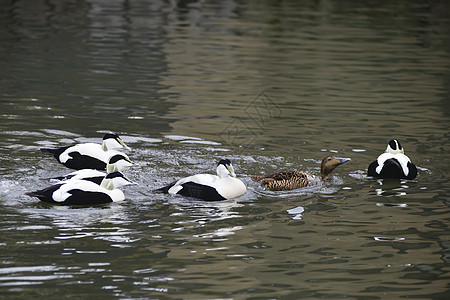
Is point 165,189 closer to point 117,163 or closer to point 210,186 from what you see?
point 210,186

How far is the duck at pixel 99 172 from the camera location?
32.0 feet

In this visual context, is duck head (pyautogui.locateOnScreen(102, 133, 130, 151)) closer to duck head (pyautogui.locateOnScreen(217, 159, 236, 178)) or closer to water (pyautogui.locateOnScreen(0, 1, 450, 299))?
water (pyautogui.locateOnScreen(0, 1, 450, 299))

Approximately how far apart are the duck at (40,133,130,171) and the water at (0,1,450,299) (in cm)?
22

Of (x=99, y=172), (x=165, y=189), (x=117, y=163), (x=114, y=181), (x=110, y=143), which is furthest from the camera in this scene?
(x=110, y=143)

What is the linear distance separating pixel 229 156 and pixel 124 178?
8.34 feet

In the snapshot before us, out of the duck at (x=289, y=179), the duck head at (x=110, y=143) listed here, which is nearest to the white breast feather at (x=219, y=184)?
the duck at (x=289, y=179)

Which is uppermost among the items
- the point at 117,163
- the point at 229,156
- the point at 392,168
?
the point at 117,163

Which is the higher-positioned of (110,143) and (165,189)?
(110,143)

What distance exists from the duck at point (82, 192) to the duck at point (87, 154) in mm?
1375

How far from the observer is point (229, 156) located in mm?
11875

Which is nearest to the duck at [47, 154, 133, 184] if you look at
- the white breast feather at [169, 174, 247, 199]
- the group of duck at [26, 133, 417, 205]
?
the group of duck at [26, 133, 417, 205]

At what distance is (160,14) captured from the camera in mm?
34500

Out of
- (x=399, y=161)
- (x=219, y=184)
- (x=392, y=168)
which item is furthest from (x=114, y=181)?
(x=399, y=161)

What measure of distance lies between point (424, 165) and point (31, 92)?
7967mm
